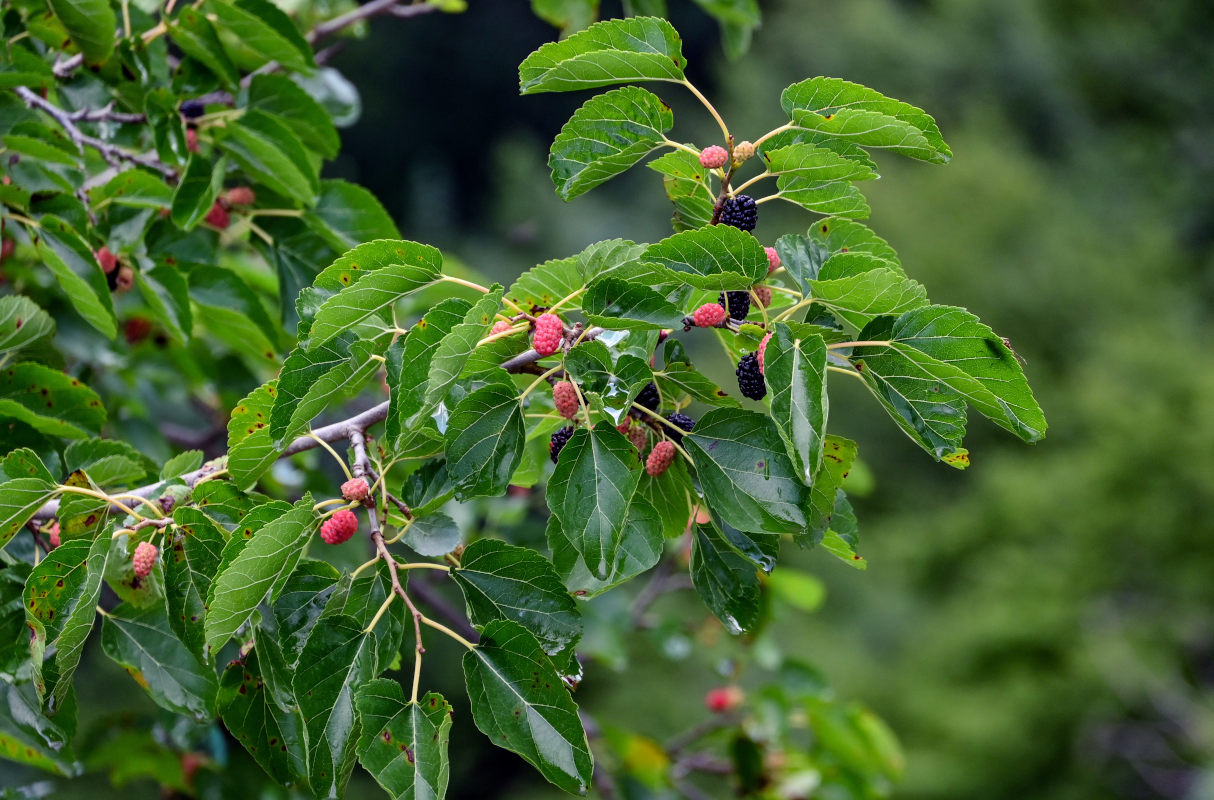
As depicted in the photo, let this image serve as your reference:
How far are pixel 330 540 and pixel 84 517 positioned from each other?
23 centimetres

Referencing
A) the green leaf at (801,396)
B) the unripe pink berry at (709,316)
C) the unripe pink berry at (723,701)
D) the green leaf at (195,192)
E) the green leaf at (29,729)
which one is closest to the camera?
the green leaf at (801,396)

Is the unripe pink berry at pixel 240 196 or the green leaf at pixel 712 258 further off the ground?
the green leaf at pixel 712 258

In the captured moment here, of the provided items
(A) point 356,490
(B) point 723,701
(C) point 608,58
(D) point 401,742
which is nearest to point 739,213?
(C) point 608,58

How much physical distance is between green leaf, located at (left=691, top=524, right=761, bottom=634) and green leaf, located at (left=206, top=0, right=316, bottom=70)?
84 centimetres

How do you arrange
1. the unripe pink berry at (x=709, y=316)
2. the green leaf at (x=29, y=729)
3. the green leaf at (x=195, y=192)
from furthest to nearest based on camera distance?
the green leaf at (x=195, y=192) → the green leaf at (x=29, y=729) → the unripe pink berry at (x=709, y=316)

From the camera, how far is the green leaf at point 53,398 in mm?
1094

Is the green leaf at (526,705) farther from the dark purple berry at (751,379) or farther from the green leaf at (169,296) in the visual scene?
the green leaf at (169,296)

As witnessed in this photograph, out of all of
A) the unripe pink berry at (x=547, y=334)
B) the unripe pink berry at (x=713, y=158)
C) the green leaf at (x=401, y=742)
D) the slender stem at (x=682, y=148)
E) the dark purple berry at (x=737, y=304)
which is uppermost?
the slender stem at (x=682, y=148)

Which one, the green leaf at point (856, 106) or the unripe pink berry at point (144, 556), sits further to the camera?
the unripe pink berry at point (144, 556)

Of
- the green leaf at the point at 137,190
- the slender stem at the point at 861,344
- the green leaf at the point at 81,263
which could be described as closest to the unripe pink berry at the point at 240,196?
the green leaf at the point at 137,190

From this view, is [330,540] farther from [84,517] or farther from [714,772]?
[714,772]

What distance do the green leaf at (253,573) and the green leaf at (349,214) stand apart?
65cm

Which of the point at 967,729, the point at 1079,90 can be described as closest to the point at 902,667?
the point at 967,729

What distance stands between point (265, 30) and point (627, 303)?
2.58ft
